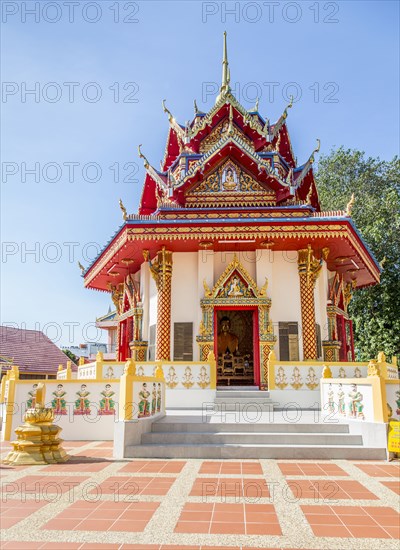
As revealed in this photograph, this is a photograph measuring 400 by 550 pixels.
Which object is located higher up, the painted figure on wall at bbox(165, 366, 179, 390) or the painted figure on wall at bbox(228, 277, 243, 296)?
the painted figure on wall at bbox(228, 277, 243, 296)

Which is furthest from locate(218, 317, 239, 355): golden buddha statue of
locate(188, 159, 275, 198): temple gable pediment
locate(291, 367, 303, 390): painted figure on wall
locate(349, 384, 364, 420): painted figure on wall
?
locate(349, 384, 364, 420): painted figure on wall

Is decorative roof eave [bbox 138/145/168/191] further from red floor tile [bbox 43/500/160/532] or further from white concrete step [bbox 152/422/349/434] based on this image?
red floor tile [bbox 43/500/160/532]

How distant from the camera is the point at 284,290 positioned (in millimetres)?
13641

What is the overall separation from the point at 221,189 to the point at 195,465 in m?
9.87

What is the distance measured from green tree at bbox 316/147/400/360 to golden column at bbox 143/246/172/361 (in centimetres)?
1293

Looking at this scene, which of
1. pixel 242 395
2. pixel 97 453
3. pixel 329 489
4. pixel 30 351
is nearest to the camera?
pixel 329 489

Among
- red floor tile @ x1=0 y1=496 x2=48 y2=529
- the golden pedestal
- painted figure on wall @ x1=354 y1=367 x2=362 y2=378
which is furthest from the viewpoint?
painted figure on wall @ x1=354 y1=367 x2=362 y2=378

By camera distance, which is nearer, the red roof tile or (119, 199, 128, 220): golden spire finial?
(119, 199, 128, 220): golden spire finial

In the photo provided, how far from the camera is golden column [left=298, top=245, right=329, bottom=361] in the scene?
13039 mm

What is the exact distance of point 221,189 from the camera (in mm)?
14977

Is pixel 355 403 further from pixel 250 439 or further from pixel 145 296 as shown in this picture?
pixel 145 296

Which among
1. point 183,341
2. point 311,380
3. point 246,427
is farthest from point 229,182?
point 246,427

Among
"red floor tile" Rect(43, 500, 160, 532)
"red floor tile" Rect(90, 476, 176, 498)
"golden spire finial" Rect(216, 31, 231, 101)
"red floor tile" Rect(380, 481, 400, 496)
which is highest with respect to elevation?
"golden spire finial" Rect(216, 31, 231, 101)

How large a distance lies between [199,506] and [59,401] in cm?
572
